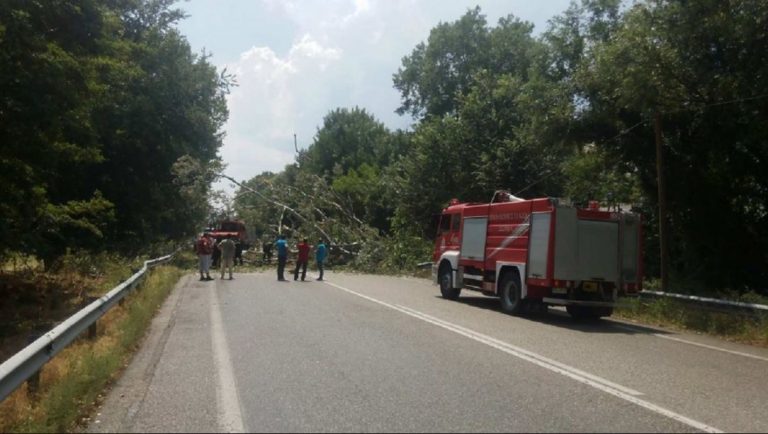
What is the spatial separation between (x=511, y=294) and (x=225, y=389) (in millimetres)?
10041

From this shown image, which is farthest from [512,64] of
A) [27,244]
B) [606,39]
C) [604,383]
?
[604,383]

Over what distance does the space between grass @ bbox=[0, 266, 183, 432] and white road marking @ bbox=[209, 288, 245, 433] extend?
1.16 meters

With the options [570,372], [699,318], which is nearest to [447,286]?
[699,318]

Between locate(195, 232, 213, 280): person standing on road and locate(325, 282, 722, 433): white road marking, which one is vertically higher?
locate(195, 232, 213, 280): person standing on road

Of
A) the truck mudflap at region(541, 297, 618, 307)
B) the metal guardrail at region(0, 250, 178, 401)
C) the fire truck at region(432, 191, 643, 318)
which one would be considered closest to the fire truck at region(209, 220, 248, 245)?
the fire truck at region(432, 191, 643, 318)

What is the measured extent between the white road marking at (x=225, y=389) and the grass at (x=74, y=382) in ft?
3.80

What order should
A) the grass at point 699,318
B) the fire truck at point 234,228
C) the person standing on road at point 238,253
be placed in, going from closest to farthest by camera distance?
the grass at point 699,318, the person standing on road at point 238,253, the fire truck at point 234,228

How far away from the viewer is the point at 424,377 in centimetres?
821

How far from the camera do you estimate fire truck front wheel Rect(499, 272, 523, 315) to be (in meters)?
16.0

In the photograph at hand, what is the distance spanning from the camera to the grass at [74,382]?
631 centimetres

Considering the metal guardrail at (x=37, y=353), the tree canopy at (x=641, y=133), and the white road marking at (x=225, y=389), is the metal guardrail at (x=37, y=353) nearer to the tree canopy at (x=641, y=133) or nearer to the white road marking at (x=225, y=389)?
the white road marking at (x=225, y=389)

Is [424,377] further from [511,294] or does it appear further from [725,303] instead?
[511,294]

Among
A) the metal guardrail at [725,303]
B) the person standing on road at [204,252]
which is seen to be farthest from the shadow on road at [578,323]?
the person standing on road at [204,252]

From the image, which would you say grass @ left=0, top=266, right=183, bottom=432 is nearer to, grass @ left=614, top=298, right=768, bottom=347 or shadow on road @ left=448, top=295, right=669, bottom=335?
shadow on road @ left=448, top=295, right=669, bottom=335
